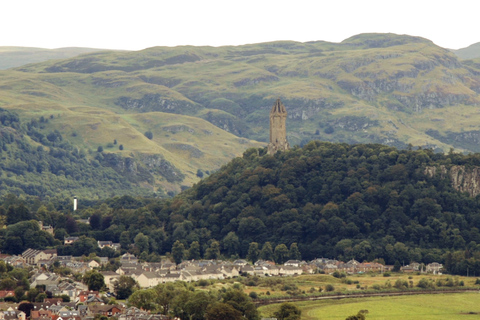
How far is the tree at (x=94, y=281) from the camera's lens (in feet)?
417

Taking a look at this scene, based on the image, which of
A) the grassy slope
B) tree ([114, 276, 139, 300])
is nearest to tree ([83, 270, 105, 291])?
tree ([114, 276, 139, 300])

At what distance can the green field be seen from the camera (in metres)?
116

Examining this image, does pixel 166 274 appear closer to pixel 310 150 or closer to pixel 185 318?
pixel 185 318

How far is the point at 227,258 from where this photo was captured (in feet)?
539

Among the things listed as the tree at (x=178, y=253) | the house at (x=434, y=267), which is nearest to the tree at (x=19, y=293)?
the tree at (x=178, y=253)

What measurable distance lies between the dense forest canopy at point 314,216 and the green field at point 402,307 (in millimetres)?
21847

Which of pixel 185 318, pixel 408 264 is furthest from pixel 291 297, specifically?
pixel 408 264

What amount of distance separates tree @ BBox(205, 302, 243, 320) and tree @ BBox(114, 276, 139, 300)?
23.6m

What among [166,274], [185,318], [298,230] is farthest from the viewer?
[298,230]

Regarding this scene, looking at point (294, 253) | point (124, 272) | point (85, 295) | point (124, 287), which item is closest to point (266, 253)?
point (294, 253)

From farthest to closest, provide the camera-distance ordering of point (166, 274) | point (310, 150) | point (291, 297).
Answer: point (310, 150), point (166, 274), point (291, 297)

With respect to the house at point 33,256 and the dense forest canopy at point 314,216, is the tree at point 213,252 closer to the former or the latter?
the dense forest canopy at point 314,216

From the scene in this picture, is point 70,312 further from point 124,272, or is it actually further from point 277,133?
point 277,133

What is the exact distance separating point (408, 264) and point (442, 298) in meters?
27.9
